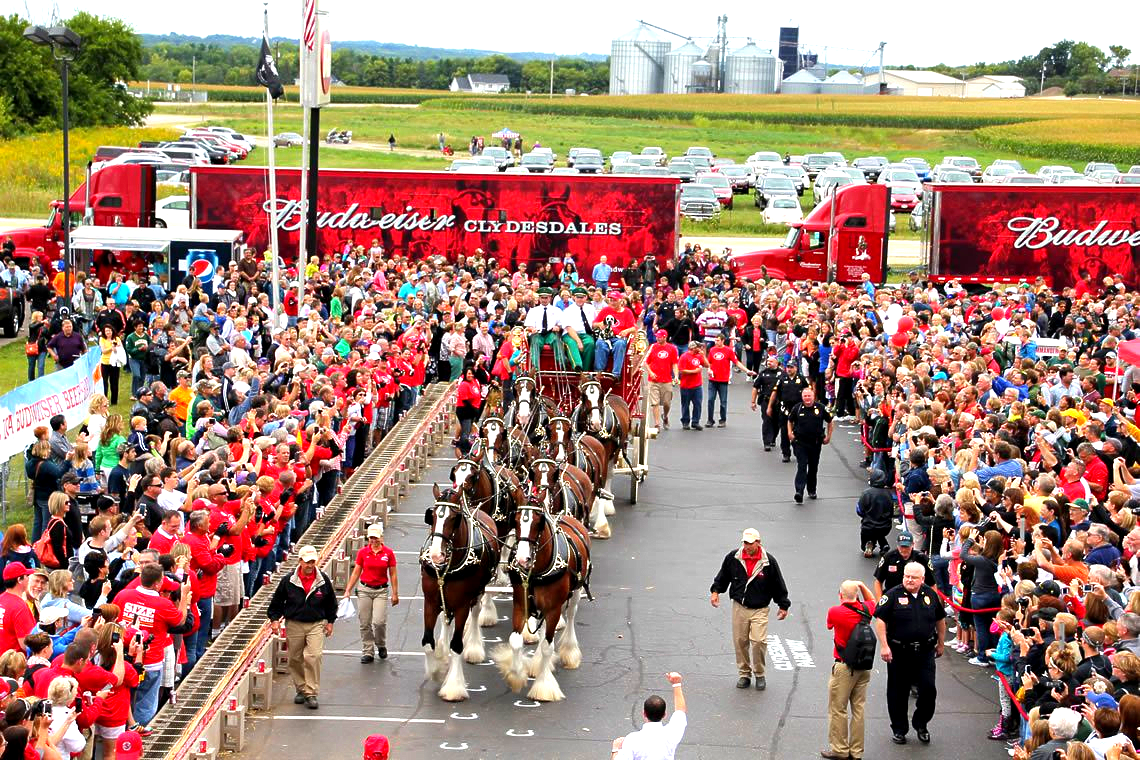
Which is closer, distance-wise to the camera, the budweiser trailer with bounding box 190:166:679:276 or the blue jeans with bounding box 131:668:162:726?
the blue jeans with bounding box 131:668:162:726

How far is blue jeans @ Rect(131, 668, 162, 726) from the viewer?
38.1 ft

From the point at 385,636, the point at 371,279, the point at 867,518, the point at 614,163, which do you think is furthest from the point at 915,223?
the point at 385,636

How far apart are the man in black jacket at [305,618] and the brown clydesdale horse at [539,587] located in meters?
1.56

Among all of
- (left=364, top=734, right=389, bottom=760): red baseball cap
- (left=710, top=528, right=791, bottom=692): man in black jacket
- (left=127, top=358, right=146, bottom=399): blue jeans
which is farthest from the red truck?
(left=364, top=734, right=389, bottom=760): red baseball cap

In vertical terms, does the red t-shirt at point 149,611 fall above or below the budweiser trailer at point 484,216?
below

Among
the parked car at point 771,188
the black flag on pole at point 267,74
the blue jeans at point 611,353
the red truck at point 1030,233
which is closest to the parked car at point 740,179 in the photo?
the parked car at point 771,188

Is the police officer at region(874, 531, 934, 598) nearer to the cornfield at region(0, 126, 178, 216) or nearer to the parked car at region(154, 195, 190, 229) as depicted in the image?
the parked car at region(154, 195, 190, 229)

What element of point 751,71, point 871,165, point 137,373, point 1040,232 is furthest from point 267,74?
point 751,71

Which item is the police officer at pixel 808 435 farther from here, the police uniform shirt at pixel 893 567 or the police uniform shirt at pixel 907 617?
the police uniform shirt at pixel 907 617

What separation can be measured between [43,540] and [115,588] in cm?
A: 176

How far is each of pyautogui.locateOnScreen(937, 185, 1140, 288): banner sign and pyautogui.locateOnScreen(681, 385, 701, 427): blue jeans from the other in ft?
46.2

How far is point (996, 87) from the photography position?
19312 cm

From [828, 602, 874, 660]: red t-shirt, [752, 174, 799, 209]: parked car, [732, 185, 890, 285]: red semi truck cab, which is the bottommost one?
[828, 602, 874, 660]: red t-shirt

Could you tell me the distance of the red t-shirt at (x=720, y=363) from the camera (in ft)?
80.9
